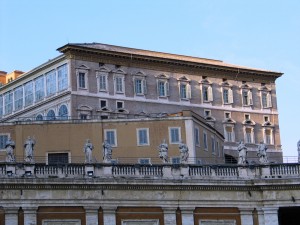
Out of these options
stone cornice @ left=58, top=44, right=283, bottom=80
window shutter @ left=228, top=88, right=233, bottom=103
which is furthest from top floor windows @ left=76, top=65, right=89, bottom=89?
window shutter @ left=228, top=88, right=233, bottom=103

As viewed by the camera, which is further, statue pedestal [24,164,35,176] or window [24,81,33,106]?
window [24,81,33,106]

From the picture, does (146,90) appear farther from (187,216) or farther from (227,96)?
(187,216)

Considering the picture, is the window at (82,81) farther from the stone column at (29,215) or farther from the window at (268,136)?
the stone column at (29,215)

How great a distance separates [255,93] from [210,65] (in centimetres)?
851

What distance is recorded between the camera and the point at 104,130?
6256cm

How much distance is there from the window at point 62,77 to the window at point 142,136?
2619cm

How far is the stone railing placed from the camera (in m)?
42.2

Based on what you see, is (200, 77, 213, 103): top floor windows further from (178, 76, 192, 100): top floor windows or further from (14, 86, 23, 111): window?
(14, 86, 23, 111): window

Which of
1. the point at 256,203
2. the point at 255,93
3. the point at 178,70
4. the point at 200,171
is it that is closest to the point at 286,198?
the point at 256,203

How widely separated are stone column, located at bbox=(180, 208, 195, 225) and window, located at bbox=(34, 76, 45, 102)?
4971 cm

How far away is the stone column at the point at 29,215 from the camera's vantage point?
4135cm

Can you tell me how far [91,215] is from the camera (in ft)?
140

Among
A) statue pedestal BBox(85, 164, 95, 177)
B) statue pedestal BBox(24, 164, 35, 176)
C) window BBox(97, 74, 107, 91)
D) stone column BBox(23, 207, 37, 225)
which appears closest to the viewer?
stone column BBox(23, 207, 37, 225)

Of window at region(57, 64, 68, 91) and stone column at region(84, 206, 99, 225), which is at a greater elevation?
window at region(57, 64, 68, 91)
